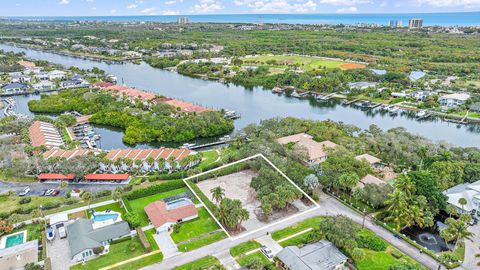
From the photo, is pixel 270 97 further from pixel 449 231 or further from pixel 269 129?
pixel 449 231

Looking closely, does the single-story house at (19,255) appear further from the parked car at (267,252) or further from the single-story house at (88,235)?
the parked car at (267,252)

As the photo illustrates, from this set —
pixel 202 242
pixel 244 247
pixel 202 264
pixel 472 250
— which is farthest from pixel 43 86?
pixel 472 250

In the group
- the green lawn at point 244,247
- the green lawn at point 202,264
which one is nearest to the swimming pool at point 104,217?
the green lawn at point 202,264

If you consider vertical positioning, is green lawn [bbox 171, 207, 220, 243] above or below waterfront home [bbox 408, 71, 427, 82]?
below

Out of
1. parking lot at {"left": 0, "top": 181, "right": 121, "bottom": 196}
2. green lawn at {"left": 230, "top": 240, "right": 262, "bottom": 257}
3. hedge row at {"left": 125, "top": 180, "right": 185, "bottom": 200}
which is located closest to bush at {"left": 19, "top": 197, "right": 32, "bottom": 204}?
parking lot at {"left": 0, "top": 181, "right": 121, "bottom": 196}

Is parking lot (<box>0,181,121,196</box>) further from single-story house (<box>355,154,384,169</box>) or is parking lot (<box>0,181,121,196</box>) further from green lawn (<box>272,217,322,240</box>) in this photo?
single-story house (<box>355,154,384,169</box>)

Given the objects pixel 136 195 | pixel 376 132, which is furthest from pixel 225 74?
pixel 136 195

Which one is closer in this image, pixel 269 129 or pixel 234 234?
pixel 234 234
